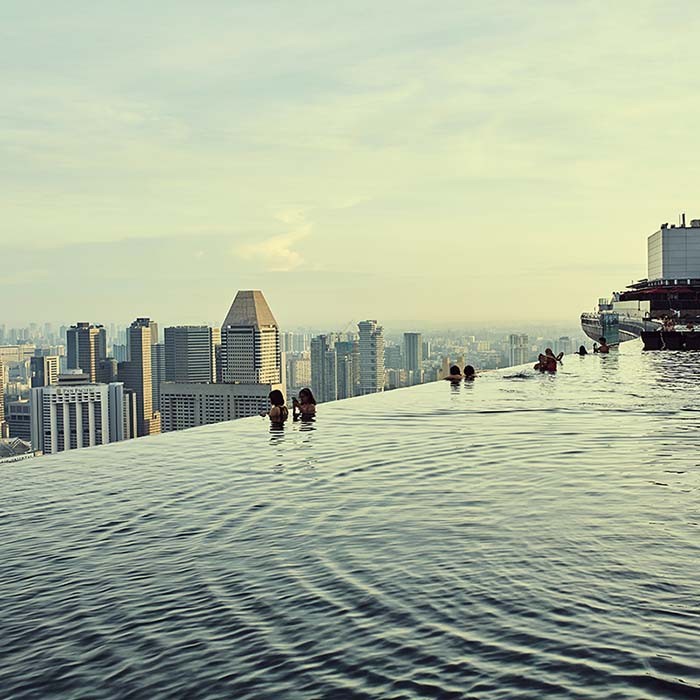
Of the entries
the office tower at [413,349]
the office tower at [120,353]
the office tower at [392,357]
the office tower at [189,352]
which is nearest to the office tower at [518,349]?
the office tower at [413,349]

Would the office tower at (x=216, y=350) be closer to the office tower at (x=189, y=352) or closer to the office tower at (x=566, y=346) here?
the office tower at (x=189, y=352)

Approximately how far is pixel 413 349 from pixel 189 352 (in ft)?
172

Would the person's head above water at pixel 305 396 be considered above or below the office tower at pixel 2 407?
above

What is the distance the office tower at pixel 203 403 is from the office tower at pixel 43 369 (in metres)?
61.2

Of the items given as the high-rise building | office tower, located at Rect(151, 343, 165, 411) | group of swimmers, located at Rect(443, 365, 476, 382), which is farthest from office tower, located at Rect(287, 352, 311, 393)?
group of swimmers, located at Rect(443, 365, 476, 382)

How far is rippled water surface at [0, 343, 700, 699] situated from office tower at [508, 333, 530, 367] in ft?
93.8

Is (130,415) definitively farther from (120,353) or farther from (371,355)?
(120,353)

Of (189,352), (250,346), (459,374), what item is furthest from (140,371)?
(459,374)

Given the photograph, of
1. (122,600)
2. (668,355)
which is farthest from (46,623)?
(668,355)

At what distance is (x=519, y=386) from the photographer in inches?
1125

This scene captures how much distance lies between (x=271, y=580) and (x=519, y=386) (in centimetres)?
2170

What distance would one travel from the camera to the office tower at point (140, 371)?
81.3 m

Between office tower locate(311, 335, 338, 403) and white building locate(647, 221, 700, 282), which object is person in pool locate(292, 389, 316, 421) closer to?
office tower locate(311, 335, 338, 403)

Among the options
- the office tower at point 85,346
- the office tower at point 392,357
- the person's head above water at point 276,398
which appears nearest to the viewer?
the person's head above water at point 276,398
